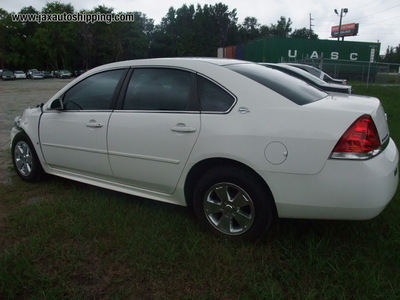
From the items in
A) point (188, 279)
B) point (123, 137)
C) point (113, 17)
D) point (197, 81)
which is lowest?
point (188, 279)

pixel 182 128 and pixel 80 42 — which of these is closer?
pixel 182 128

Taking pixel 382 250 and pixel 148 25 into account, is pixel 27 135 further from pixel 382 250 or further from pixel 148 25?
pixel 148 25

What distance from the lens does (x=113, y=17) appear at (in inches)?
2480

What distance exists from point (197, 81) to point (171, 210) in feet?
4.25

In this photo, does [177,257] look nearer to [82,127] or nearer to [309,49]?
[82,127]

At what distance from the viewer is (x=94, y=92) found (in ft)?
11.5

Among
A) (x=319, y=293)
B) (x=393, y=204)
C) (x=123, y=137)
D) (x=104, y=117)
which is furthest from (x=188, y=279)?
(x=393, y=204)

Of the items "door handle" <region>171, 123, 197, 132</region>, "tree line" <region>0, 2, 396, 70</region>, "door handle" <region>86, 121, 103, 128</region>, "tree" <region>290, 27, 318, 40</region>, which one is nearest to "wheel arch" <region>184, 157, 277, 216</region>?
"door handle" <region>171, 123, 197, 132</region>

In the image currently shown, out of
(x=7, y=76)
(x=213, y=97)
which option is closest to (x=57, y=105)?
(x=213, y=97)

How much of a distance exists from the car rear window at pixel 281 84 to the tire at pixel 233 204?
68 cm

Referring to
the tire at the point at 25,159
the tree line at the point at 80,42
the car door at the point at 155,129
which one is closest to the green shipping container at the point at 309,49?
the tire at the point at 25,159

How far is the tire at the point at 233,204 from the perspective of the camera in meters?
2.49

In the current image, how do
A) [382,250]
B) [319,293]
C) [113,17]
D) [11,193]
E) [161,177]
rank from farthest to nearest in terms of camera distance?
[113,17] < [11,193] < [161,177] < [382,250] < [319,293]

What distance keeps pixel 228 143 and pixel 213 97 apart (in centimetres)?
44
